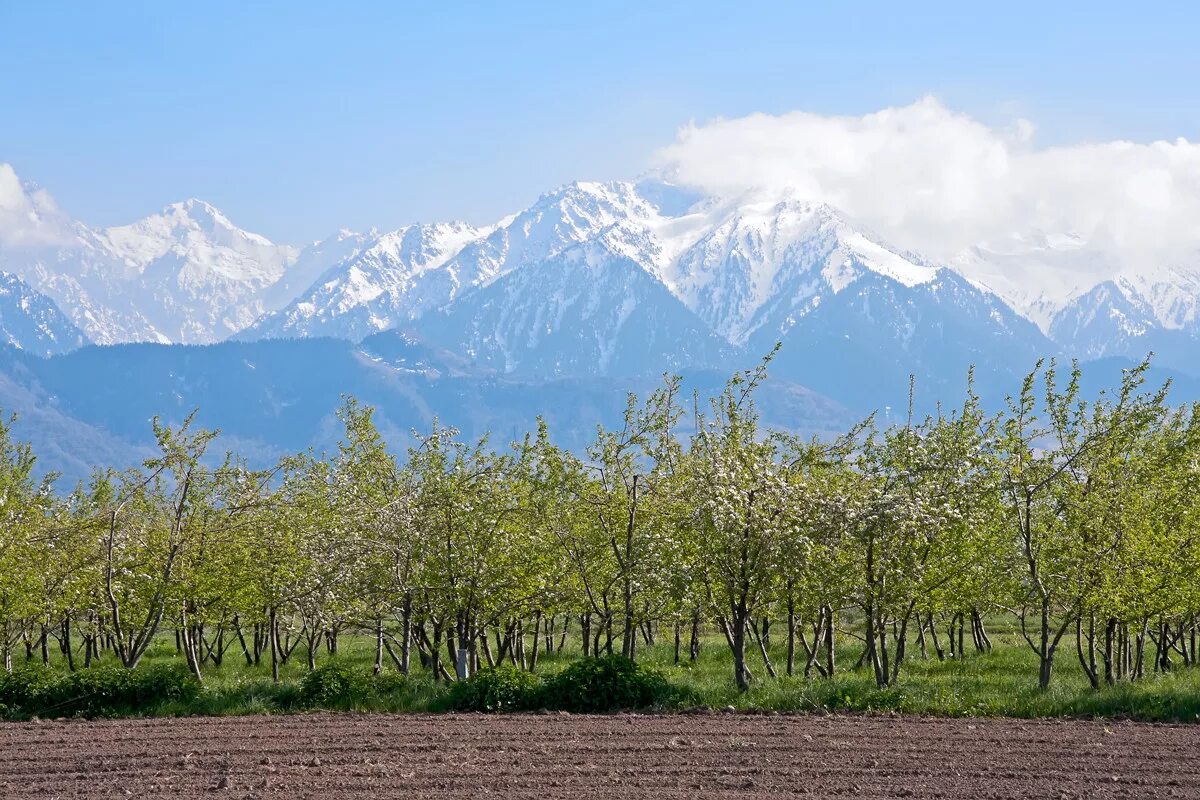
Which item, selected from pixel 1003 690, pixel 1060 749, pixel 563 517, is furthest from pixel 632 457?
pixel 1060 749

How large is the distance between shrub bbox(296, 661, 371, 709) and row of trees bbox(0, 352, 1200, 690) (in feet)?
7.35

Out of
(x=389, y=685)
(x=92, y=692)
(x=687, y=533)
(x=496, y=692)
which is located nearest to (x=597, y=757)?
(x=496, y=692)

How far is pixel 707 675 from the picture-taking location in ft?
98.3

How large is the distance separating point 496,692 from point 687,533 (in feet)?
18.5

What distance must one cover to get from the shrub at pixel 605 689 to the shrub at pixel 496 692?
0.36m

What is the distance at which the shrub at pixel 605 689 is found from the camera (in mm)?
24109

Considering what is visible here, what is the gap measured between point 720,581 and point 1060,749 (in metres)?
8.30

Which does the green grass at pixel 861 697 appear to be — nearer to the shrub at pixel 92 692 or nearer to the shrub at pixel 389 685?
the shrub at pixel 389 685

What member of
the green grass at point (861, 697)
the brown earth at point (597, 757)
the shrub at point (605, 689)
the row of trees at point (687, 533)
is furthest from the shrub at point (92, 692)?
the shrub at point (605, 689)

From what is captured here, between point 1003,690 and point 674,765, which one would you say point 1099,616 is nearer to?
point 1003,690

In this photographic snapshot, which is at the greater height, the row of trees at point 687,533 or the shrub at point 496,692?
the row of trees at point 687,533

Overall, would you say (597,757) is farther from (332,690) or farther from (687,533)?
(332,690)

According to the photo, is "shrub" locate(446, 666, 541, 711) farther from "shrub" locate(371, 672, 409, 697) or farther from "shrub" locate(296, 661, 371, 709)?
"shrub" locate(296, 661, 371, 709)

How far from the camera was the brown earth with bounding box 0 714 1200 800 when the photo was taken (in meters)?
17.8
